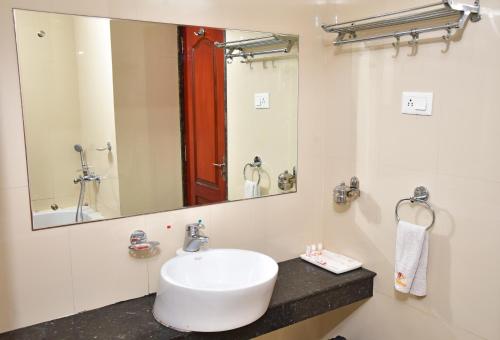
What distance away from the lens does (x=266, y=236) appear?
6.96 ft

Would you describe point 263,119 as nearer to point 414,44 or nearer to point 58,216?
point 414,44

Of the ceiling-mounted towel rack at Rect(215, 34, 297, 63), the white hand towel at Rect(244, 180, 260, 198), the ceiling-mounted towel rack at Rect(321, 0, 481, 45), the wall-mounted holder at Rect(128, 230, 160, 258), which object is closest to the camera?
the ceiling-mounted towel rack at Rect(321, 0, 481, 45)

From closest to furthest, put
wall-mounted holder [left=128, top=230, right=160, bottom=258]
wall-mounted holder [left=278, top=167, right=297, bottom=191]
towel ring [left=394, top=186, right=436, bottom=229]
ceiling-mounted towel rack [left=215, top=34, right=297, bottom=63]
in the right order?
wall-mounted holder [left=128, top=230, right=160, bottom=258] < towel ring [left=394, top=186, right=436, bottom=229] < ceiling-mounted towel rack [left=215, top=34, right=297, bottom=63] < wall-mounted holder [left=278, top=167, right=297, bottom=191]

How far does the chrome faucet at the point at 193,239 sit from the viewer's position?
71.1 inches

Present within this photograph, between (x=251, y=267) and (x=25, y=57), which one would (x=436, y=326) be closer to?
(x=251, y=267)

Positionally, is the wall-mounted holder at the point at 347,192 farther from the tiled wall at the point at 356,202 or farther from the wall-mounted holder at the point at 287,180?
the wall-mounted holder at the point at 287,180

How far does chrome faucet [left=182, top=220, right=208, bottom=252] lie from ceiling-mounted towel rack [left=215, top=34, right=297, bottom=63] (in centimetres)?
77

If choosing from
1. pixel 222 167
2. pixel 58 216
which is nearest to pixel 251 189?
pixel 222 167

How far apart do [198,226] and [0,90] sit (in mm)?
869

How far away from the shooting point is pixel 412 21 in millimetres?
1758

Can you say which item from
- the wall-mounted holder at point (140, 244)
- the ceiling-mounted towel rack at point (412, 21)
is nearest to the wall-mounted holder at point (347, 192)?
the ceiling-mounted towel rack at point (412, 21)

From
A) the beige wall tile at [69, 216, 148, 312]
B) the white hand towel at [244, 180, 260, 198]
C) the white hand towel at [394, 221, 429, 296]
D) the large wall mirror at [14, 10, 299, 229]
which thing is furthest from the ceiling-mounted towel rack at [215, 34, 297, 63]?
the white hand towel at [394, 221, 429, 296]

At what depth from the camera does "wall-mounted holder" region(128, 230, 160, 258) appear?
1.69 metres

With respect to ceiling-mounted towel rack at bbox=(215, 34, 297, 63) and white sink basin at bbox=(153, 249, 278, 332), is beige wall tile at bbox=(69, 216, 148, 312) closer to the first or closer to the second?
white sink basin at bbox=(153, 249, 278, 332)
